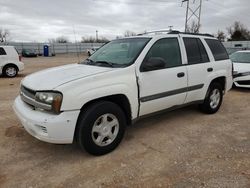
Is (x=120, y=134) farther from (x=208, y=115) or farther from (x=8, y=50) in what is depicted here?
(x=8, y=50)

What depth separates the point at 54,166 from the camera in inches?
127

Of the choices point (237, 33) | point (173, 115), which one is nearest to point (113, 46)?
point (173, 115)

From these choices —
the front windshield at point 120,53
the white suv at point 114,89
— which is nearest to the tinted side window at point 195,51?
the white suv at point 114,89

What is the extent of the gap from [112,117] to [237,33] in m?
69.8

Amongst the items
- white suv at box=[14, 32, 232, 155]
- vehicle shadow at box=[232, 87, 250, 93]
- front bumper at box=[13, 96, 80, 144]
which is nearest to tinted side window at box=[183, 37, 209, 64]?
white suv at box=[14, 32, 232, 155]

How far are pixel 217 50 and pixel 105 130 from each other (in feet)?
11.0

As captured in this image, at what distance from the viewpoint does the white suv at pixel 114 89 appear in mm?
3084

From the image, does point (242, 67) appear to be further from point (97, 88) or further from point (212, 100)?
point (97, 88)

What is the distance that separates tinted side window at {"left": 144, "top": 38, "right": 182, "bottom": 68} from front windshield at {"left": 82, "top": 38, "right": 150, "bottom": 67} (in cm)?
19

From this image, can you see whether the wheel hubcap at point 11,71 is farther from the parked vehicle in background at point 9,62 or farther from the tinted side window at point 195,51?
the tinted side window at point 195,51

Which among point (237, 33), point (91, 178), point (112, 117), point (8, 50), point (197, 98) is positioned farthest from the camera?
point (237, 33)

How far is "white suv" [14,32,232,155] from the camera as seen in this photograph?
121 inches

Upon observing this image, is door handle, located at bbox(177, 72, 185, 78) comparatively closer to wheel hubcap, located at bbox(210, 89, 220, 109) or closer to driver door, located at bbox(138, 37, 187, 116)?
driver door, located at bbox(138, 37, 187, 116)

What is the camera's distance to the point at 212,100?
5391 millimetres
